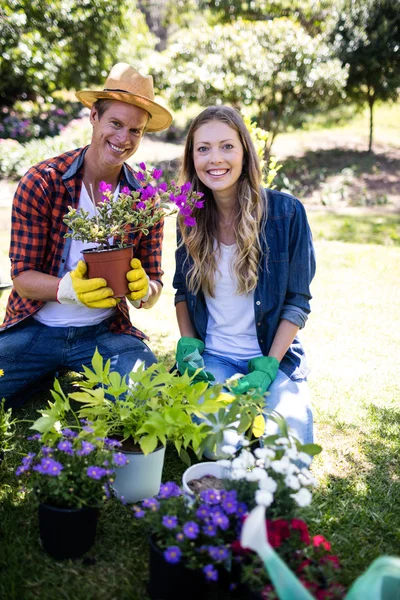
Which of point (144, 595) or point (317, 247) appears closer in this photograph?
point (144, 595)

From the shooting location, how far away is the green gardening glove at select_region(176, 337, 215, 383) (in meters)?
2.38

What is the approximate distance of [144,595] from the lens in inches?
64.6

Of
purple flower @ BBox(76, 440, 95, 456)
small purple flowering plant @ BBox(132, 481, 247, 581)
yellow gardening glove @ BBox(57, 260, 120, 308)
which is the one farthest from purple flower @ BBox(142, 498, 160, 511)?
yellow gardening glove @ BBox(57, 260, 120, 308)

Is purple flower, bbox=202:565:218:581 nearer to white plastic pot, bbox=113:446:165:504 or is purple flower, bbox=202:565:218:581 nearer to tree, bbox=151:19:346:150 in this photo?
white plastic pot, bbox=113:446:165:504

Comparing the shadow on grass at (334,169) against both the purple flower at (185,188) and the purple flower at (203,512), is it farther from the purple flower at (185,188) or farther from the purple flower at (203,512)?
the purple flower at (203,512)

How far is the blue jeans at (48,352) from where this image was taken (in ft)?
8.59

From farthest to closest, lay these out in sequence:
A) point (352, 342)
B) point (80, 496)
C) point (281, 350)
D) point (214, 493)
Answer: point (352, 342)
point (281, 350)
point (80, 496)
point (214, 493)

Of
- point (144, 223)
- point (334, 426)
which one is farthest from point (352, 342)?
point (144, 223)

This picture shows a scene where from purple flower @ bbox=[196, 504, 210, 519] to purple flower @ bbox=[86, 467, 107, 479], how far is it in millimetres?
316

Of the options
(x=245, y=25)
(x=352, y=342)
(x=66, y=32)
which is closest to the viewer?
(x=352, y=342)

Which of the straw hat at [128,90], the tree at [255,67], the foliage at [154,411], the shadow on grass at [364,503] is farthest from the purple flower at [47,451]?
the tree at [255,67]

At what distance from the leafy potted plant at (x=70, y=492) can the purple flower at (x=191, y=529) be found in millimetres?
321

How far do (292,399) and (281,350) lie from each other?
0.76 feet

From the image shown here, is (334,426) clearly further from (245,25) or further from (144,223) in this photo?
(245,25)
